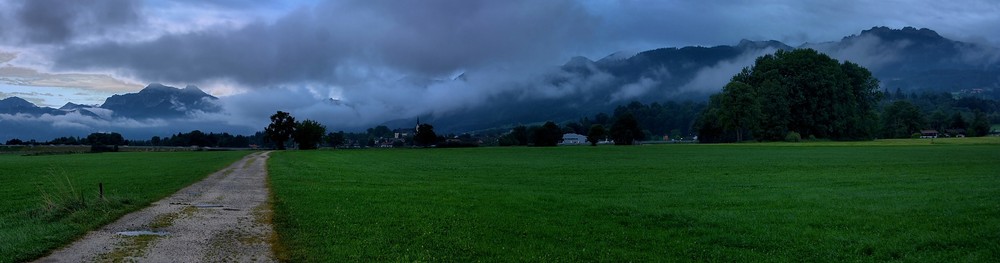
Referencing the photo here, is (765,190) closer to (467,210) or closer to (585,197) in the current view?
(585,197)

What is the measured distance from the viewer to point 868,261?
40.8ft

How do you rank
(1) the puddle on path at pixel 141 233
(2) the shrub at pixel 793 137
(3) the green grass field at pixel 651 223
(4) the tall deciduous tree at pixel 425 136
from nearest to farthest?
(3) the green grass field at pixel 651 223 < (1) the puddle on path at pixel 141 233 < (2) the shrub at pixel 793 137 < (4) the tall deciduous tree at pixel 425 136

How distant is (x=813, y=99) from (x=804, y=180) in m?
101

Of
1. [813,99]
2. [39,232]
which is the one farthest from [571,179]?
[813,99]

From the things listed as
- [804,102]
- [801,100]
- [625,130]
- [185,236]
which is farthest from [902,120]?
[185,236]

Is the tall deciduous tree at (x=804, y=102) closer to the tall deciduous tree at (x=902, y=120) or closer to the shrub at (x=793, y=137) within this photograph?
the shrub at (x=793, y=137)

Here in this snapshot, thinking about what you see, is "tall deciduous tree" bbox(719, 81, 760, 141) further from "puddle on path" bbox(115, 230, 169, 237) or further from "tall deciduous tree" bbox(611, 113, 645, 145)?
"puddle on path" bbox(115, 230, 169, 237)

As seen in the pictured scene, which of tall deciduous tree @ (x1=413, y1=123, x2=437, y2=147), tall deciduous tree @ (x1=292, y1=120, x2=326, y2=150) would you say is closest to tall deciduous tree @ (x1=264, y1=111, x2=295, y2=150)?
tall deciduous tree @ (x1=292, y1=120, x2=326, y2=150)

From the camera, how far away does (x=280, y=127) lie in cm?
15275

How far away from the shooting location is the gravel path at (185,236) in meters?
12.4

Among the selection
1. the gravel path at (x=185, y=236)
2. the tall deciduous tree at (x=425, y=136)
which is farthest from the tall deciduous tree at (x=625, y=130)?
the gravel path at (x=185, y=236)

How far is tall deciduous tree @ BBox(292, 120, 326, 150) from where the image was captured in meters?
150

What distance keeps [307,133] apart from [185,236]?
140030mm

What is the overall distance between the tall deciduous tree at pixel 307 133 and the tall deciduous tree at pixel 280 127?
2171 mm
